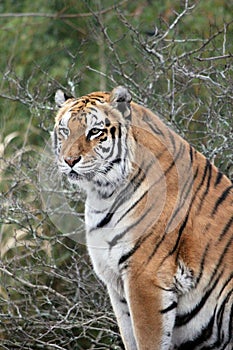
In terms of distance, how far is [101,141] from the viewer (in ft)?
14.0

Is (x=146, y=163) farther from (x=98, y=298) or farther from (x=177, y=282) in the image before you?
(x=98, y=298)

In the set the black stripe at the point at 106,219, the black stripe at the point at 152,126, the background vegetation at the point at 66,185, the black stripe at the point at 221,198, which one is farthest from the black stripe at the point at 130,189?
the background vegetation at the point at 66,185

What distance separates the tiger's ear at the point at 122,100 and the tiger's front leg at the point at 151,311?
0.84 m

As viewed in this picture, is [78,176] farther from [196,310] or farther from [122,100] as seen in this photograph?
[196,310]

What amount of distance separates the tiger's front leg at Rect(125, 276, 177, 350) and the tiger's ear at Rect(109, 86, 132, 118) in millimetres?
843

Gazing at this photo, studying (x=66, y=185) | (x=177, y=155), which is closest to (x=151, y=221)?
(x=177, y=155)

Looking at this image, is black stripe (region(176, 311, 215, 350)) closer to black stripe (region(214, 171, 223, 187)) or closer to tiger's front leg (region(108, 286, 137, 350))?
tiger's front leg (region(108, 286, 137, 350))

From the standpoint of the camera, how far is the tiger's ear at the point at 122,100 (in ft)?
14.0

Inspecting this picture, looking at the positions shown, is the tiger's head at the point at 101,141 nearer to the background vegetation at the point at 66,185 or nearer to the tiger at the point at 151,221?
the tiger at the point at 151,221

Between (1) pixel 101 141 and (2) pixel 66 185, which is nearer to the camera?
(1) pixel 101 141

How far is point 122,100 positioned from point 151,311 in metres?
1.07

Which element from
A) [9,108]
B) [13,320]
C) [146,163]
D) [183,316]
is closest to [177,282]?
[183,316]

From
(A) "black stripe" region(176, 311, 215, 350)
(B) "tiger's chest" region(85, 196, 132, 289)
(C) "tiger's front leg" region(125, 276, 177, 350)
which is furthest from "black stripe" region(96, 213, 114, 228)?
(A) "black stripe" region(176, 311, 215, 350)

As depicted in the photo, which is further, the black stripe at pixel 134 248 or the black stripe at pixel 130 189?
the black stripe at pixel 130 189
